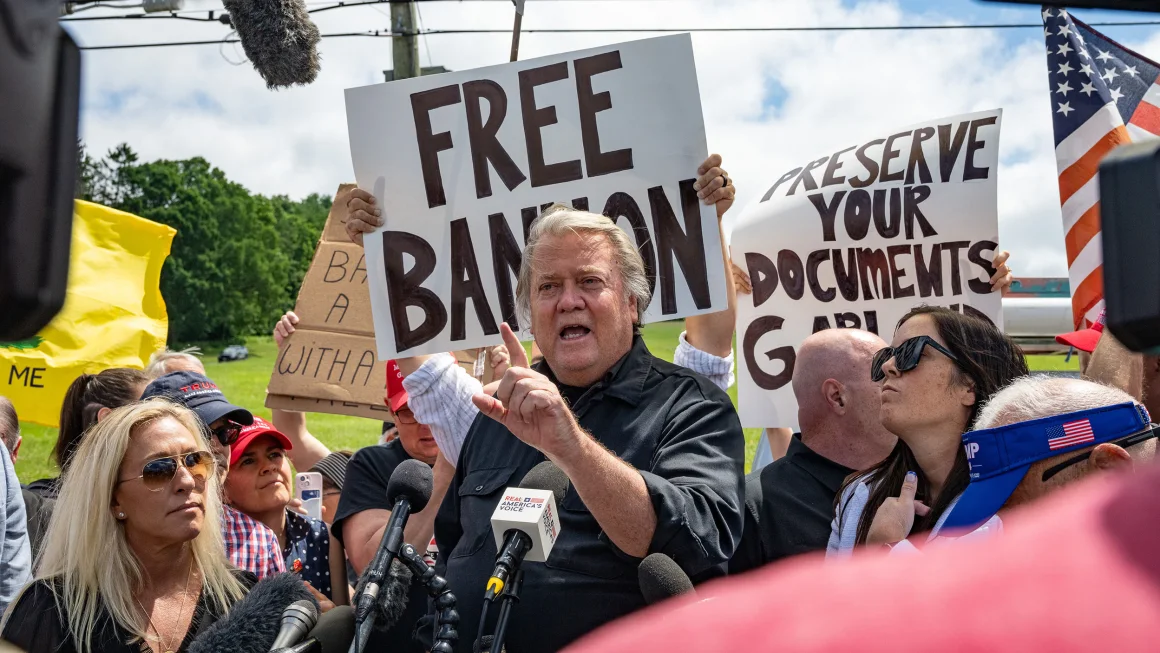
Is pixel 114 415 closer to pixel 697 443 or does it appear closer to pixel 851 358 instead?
pixel 697 443

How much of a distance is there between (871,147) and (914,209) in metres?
0.38

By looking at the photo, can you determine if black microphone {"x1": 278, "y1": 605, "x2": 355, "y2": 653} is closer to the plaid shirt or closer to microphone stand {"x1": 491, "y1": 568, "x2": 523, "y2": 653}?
microphone stand {"x1": 491, "y1": 568, "x2": 523, "y2": 653}

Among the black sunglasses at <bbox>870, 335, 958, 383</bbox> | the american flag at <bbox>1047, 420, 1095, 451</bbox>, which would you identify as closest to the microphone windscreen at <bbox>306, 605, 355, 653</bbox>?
the black sunglasses at <bbox>870, 335, 958, 383</bbox>

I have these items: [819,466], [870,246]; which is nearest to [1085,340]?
[870,246]

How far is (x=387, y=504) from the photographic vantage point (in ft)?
14.1

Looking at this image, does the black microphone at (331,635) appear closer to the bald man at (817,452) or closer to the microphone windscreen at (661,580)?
the microphone windscreen at (661,580)

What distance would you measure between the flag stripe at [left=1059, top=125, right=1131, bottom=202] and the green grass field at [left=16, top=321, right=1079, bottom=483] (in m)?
2.80

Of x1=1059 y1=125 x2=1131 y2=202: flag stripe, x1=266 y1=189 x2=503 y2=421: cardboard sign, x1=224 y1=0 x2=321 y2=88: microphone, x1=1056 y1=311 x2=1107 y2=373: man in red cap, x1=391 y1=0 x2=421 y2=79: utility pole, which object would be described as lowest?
x1=1056 y1=311 x2=1107 y2=373: man in red cap

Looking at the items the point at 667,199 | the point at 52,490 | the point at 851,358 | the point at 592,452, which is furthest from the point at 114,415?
the point at 851,358

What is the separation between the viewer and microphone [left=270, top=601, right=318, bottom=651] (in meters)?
2.74

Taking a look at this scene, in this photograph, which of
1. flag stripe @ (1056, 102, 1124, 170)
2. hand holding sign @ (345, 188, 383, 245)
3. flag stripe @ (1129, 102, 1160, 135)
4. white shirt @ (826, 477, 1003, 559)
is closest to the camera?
white shirt @ (826, 477, 1003, 559)

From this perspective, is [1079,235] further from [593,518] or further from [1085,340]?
[593,518]

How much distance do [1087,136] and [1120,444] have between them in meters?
2.86

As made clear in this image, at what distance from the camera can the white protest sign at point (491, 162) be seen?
13.2 feet
